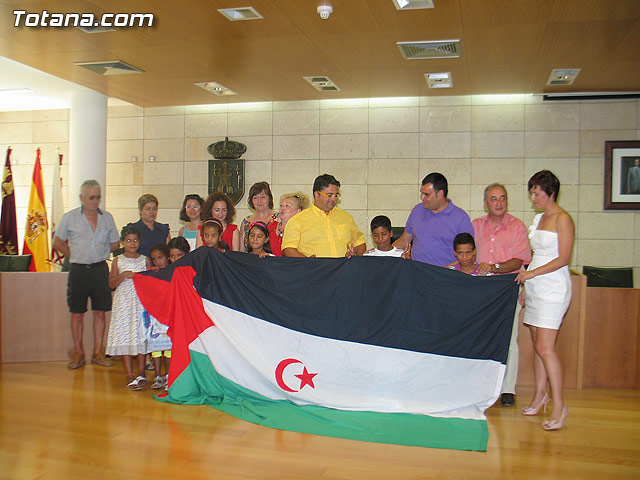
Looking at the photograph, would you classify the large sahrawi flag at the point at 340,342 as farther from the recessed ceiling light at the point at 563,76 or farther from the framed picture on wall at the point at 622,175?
the framed picture on wall at the point at 622,175

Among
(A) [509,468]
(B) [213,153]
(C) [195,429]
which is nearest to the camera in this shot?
(A) [509,468]

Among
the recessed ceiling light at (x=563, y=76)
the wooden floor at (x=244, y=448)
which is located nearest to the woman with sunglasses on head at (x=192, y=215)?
the wooden floor at (x=244, y=448)

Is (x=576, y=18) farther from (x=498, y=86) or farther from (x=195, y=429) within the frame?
(x=195, y=429)

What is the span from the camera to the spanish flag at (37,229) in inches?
332

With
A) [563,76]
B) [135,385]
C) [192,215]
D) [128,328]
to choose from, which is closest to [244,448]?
[135,385]

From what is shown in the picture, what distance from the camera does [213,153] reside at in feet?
27.9

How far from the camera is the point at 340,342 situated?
13.2ft

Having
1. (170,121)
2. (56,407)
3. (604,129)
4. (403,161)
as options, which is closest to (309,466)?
(56,407)

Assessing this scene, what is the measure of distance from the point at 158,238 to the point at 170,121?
3776 mm

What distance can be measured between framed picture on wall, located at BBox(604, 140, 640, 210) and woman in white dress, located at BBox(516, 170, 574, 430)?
397cm

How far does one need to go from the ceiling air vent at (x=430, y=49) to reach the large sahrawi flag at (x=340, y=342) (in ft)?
8.10

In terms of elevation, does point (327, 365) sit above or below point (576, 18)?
below

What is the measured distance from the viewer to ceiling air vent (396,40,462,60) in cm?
550

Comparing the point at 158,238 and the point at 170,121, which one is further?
the point at 170,121
